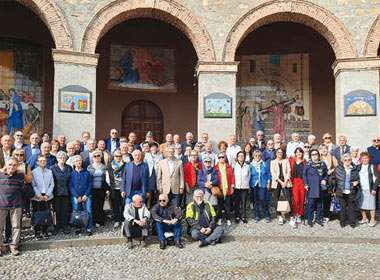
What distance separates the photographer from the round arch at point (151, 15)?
1187cm

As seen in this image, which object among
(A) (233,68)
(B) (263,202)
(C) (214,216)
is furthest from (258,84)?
(C) (214,216)

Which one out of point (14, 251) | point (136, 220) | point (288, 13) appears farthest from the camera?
point (288, 13)

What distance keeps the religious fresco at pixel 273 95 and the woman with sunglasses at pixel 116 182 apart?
7370mm

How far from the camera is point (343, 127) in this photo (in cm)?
1214

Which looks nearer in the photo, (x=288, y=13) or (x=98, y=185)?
(x=98, y=185)

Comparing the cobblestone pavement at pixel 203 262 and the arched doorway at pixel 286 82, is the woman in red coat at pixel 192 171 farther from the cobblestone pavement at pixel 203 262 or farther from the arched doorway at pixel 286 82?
the arched doorway at pixel 286 82

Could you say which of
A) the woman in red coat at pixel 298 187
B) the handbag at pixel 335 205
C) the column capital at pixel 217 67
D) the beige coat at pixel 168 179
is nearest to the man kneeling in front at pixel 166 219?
the beige coat at pixel 168 179

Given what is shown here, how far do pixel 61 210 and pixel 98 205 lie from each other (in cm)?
78

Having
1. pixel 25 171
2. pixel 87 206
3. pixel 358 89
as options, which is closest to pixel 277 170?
pixel 87 206

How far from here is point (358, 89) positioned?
12.2 meters

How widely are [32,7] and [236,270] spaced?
29.2ft

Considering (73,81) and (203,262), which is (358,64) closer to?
(73,81)

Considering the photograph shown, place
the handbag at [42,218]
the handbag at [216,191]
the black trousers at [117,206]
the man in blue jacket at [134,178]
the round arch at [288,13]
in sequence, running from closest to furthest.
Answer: the handbag at [42,218] → the man in blue jacket at [134,178] → the black trousers at [117,206] → the handbag at [216,191] → the round arch at [288,13]

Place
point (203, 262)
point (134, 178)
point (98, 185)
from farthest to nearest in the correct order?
point (98, 185), point (134, 178), point (203, 262)
